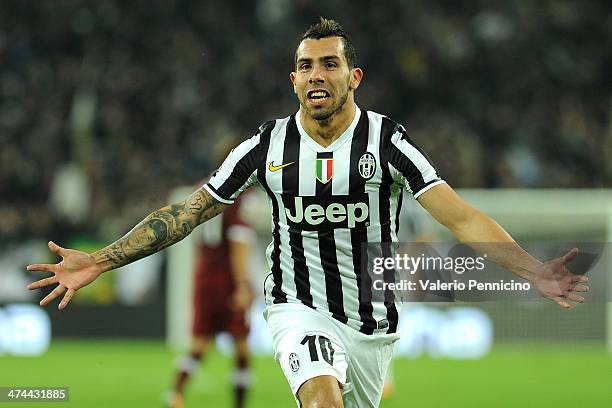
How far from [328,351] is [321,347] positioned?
0.03m

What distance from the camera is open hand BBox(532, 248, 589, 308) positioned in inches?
183

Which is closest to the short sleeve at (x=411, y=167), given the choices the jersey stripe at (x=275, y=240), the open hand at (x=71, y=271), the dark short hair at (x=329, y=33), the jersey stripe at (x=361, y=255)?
the jersey stripe at (x=361, y=255)

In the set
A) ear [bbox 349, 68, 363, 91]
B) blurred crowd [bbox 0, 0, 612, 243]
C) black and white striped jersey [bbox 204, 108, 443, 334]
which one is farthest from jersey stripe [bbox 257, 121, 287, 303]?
blurred crowd [bbox 0, 0, 612, 243]

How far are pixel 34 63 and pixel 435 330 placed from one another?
23.5 feet

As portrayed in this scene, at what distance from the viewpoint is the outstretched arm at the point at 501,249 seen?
4.67m

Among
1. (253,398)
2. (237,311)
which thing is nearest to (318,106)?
(237,311)

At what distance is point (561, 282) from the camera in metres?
4.68

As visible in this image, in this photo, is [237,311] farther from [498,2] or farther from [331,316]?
[498,2]

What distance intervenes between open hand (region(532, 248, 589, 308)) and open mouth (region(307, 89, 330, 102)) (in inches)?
44.8

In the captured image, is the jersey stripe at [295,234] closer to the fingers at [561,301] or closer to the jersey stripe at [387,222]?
the jersey stripe at [387,222]

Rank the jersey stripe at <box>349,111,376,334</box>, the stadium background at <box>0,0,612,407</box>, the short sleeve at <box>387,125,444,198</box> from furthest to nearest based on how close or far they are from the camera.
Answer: the stadium background at <box>0,0,612,407</box> → the jersey stripe at <box>349,111,376,334</box> → the short sleeve at <box>387,125,444,198</box>

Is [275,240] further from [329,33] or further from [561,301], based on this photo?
[561,301]

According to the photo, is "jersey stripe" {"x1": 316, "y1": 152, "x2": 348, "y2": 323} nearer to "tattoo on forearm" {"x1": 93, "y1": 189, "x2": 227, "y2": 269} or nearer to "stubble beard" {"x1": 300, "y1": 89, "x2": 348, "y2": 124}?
"stubble beard" {"x1": 300, "y1": 89, "x2": 348, "y2": 124}

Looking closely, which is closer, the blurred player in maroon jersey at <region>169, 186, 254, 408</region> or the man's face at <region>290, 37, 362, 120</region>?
the man's face at <region>290, 37, 362, 120</region>
